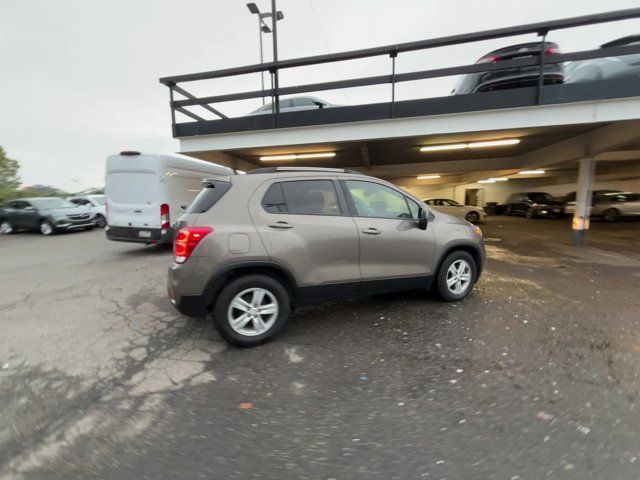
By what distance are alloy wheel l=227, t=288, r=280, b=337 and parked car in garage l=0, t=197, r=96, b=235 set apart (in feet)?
45.0

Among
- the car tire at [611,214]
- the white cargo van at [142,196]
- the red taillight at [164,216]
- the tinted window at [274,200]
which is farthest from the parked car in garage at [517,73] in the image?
the car tire at [611,214]

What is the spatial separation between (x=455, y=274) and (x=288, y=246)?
2.52 m

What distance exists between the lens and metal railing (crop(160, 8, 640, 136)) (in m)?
5.50

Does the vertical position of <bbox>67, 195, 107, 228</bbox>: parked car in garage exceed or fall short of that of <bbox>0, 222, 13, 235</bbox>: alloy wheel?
it exceeds it

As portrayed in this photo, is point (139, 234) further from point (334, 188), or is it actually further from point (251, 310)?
point (334, 188)

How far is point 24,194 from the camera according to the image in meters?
16.8

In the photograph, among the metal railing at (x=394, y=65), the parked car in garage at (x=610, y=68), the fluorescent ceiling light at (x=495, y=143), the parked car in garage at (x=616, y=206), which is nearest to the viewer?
the metal railing at (x=394, y=65)

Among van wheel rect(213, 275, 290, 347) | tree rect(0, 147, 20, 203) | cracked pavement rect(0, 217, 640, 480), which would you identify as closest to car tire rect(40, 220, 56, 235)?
tree rect(0, 147, 20, 203)

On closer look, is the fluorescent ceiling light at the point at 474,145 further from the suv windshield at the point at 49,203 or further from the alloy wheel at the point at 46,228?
the suv windshield at the point at 49,203

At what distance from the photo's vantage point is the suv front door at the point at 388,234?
3793 mm

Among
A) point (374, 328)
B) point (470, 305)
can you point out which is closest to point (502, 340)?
point (470, 305)

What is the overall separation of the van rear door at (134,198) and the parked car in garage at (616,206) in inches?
775

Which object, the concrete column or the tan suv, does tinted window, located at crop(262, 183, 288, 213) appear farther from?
the concrete column

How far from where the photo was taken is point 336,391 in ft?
8.68
